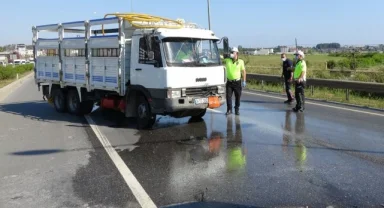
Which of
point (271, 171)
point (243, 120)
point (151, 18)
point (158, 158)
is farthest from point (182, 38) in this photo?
point (271, 171)

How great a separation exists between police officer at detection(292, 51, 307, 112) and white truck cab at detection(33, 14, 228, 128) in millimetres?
3027

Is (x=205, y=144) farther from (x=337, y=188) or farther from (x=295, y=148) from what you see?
(x=337, y=188)

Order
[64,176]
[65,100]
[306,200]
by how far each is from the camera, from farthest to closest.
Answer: [65,100]
[64,176]
[306,200]

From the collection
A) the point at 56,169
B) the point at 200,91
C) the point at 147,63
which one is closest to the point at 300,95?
the point at 200,91

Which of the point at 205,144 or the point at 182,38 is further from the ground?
the point at 182,38

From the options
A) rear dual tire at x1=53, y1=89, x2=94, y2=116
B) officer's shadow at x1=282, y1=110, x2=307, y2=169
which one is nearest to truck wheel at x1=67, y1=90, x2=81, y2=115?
rear dual tire at x1=53, y1=89, x2=94, y2=116

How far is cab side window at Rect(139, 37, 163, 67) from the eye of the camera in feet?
29.6

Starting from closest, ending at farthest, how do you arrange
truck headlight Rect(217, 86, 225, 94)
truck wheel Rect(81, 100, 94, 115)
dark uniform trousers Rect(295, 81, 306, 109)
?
1. truck headlight Rect(217, 86, 225, 94)
2. dark uniform trousers Rect(295, 81, 306, 109)
3. truck wheel Rect(81, 100, 94, 115)

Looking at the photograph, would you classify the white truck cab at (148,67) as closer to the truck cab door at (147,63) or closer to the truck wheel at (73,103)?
the truck cab door at (147,63)

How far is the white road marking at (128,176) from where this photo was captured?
4.76 metres

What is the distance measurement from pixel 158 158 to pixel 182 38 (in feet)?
11.3

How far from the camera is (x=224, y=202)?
15.1 ft

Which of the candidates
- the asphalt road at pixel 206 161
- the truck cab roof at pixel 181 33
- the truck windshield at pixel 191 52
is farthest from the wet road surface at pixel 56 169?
the truck cab roof at pixel 181 33

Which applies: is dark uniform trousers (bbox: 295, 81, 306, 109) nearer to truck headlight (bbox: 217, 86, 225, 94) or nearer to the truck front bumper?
truck headlight (bbox: 217, 86, 225, 94)
